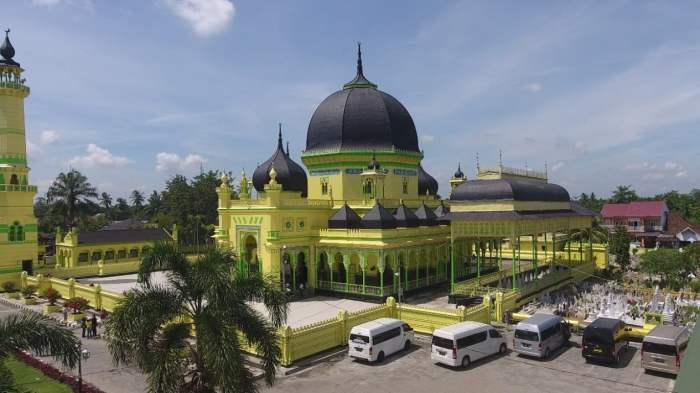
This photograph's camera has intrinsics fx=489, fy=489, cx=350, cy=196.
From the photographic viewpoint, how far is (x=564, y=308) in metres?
24.4

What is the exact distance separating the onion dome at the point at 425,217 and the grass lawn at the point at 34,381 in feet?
71.0

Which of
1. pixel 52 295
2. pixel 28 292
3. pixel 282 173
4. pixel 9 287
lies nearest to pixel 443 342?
pixel 282 173

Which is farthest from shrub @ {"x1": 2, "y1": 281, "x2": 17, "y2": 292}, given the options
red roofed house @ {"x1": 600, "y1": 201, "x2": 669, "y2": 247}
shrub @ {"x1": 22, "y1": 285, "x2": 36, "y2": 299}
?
red roofed house @ {"x1": 600, "y1": 201, "x2": 669, "y2": 247}

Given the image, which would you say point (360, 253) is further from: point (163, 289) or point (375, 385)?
point (163, 289)

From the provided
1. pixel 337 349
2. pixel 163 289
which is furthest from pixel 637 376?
pixel 163 289

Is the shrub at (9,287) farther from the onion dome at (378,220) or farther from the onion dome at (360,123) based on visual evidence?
the onion dome at (378,220)

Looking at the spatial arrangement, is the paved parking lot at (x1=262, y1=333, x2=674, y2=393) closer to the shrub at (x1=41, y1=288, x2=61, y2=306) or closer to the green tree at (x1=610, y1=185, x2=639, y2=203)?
→ the shrub at (x1=41, y1=288, x2=61, y2=306)

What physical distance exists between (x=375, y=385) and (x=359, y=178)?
2047 centimetres

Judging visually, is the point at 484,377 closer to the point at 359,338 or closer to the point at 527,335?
the point at 527,335

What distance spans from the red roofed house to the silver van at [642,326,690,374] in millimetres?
54049

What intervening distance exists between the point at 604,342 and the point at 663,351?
1.69 m

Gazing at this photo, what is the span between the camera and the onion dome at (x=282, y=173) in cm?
3584

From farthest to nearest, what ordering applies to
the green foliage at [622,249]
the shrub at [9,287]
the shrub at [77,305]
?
the green foliage at [622,249] < the shrub at [9,287] < the shrub at [77,305]

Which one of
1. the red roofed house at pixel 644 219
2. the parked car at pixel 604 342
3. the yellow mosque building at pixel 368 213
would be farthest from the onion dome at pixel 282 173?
the red roofed house at pixel 644 219
